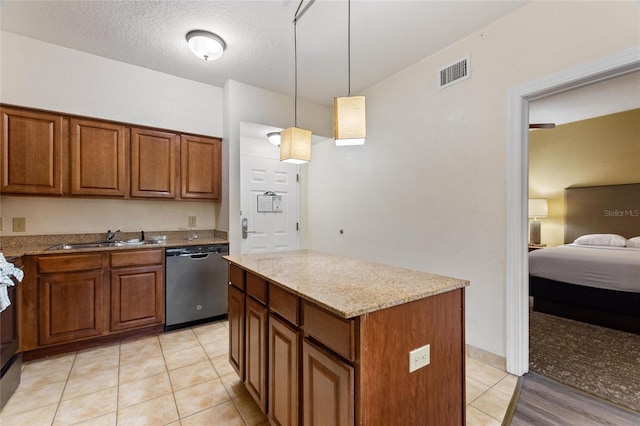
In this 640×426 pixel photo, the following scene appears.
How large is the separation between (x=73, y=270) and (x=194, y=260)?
0.98 meters

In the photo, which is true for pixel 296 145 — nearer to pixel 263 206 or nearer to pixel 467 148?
pixel 467 148

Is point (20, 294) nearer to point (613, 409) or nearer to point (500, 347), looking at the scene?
→ point (500, 347)

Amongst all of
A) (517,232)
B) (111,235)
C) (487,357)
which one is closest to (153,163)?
(111,235)

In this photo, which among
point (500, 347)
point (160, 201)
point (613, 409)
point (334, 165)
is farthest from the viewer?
point (334, 165)

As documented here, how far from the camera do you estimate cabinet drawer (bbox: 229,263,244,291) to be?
1890mm

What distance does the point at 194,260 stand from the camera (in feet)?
9.98

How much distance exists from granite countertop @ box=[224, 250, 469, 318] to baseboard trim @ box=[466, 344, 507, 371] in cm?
136

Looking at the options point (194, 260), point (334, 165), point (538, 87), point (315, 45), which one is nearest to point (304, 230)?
point (334, 165)

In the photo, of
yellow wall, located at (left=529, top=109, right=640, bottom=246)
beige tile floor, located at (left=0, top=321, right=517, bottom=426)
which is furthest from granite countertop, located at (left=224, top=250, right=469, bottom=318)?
yellow wall, located at (left=529, top=109, right=640, bottom=246)

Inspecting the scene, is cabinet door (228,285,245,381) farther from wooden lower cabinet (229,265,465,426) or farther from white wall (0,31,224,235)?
white wall (0,31,224,235)

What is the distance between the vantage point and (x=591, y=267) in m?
3.07

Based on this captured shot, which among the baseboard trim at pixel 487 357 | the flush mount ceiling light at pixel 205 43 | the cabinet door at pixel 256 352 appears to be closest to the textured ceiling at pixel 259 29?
the flush mount ceiling light at pixel 205 43

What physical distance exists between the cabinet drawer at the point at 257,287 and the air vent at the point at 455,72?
2395mm

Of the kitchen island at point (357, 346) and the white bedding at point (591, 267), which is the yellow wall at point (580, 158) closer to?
the white bedding at point (591, 267)
